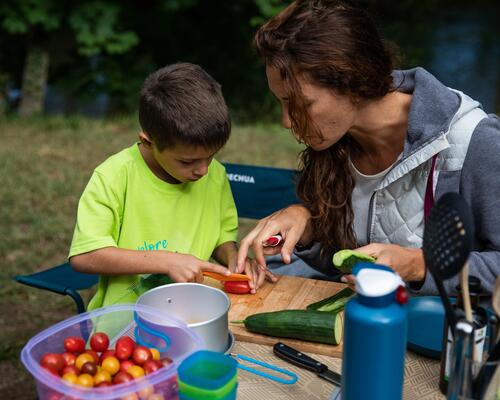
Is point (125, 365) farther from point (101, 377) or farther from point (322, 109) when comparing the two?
point (322, 109)

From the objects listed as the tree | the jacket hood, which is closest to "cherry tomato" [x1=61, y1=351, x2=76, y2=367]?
the jacket hood

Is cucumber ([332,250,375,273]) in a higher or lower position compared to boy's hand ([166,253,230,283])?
higher

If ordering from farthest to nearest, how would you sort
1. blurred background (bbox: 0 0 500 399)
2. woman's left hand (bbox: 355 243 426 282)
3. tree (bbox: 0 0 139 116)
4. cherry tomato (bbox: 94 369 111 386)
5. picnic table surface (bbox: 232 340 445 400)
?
tree (bbox: 0 0 139 116)
blurred background (bbox: 0 0 500 399)
woman's left hand (bbox: 355 243 426 282)
picnic table surface (bbox: 232 340 445 400)
cherry tomato (bbox: 94 369 111 386)

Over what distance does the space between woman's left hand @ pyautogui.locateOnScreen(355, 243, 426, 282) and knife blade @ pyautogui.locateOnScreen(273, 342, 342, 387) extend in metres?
0.34

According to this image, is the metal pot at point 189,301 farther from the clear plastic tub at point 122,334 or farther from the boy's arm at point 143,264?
the boy's arm at point 143,264

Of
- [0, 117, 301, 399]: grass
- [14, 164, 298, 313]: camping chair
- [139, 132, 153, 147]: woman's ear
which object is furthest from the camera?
[0, 117, 301, 399]: grass

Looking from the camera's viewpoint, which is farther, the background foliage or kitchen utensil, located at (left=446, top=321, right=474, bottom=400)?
the background foliage

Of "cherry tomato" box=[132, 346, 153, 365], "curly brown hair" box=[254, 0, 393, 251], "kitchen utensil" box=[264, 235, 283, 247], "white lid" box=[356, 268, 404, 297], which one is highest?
"curly brown hair" box=[254, 0, 393, 251]

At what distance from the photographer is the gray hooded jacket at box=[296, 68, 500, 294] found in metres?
1.96

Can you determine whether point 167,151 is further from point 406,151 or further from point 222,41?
point 222,41

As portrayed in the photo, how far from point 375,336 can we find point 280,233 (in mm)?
1000

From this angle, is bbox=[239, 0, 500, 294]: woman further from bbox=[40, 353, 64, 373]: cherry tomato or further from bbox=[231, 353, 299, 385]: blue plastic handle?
bbox=[40, 353, 64, 373]: cherry tomato

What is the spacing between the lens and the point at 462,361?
3.85ft

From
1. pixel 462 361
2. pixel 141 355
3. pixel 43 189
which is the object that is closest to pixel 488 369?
pixel 462 361
